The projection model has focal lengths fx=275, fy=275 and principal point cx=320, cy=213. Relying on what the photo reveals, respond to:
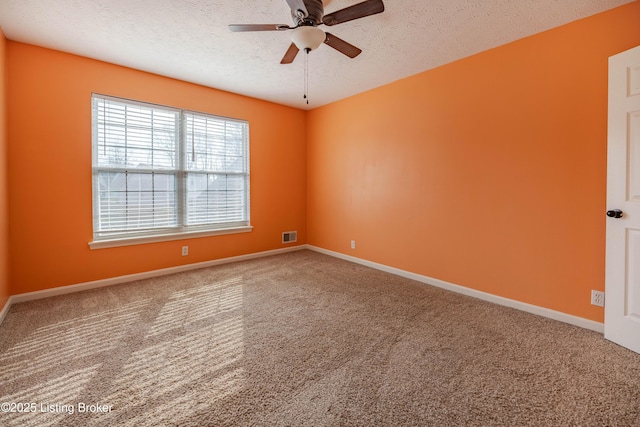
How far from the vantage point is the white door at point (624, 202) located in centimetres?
198

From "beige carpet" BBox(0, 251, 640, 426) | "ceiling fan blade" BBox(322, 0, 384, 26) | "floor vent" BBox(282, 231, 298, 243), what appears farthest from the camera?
"floor vent" BBox(282, 231, 298, 243)

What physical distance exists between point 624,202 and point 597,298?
0.83m

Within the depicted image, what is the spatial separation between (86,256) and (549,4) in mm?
→ 5102

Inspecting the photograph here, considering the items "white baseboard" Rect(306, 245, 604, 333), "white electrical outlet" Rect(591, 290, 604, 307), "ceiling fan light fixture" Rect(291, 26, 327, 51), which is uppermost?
"ceiling fan light fixture" Rect(291, 26, 327, 51)

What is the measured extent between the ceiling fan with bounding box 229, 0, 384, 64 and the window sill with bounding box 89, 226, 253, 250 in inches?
109

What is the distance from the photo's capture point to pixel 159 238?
3.68m

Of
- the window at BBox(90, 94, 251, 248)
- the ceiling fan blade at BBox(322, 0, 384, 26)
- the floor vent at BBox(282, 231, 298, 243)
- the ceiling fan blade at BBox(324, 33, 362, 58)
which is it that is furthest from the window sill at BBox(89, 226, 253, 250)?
the ceiling fan blade at BBox(322, 0, 384, 26)

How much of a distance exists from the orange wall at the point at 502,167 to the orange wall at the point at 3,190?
398 cm

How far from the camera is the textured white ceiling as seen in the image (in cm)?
221

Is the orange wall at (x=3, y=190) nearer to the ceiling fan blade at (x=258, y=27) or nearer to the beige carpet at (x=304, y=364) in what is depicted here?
the beige carpet at (x=304, y=364)

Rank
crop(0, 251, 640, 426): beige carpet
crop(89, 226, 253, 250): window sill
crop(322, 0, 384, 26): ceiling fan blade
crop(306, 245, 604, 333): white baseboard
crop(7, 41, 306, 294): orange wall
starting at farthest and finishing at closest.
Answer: crop(89, 226, 253, 250): window sill, crop(7, 41, 306, 294): orange wall, crop(306, 245, 604, 333): white baseboard, crop(322, 0, 384, 26): ceiling fan blade, crop(0, 251, 640, 426): beige carpet

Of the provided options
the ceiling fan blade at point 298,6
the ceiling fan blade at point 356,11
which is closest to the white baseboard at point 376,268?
the ceiling fan blade at point 356,11

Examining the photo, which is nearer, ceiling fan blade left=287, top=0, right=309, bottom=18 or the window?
ceiling fan blade left=287, top=0, right=309, bottom=18

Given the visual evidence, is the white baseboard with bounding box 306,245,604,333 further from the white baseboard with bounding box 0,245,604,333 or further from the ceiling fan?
the ceiling fan
